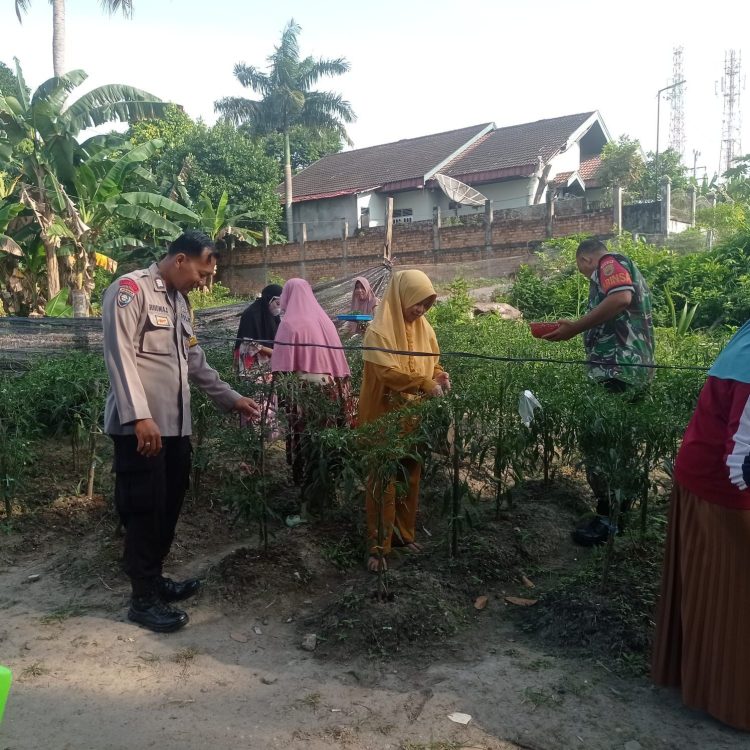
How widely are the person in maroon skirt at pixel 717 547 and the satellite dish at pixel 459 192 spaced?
61.7 ft

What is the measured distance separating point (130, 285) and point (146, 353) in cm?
31

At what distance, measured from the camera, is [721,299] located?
1110 cm

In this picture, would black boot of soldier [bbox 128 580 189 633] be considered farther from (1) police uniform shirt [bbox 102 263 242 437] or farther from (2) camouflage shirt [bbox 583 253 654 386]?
(2) camouflage shirt [bbox 583 253 654 386]

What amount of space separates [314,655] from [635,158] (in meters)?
21.3

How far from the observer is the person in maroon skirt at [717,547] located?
2.32 m

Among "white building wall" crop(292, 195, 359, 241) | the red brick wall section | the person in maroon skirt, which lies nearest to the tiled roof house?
"white building wall" crop(292, 195, 359, 241)

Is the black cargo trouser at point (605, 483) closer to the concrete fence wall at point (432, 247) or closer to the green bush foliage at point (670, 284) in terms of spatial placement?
the green bush foliage at point (670, 284)

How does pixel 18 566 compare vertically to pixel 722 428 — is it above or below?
below

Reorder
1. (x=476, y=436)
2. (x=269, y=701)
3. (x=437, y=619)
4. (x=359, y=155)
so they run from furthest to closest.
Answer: (x=359, y=155)
(x=476, y=436)
(x=437, y=619)
(x=269, y=701)

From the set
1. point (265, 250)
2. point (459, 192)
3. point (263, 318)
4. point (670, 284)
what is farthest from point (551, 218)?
point (263, 318)

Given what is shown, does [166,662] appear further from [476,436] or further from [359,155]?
[359,155]

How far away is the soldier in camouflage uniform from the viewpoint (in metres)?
4.15

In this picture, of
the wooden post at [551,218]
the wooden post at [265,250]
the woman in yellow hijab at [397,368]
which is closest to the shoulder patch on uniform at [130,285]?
the woman in yellow hijab at [397,368]

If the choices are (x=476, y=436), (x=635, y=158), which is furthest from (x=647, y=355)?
(x=635, y=158)
